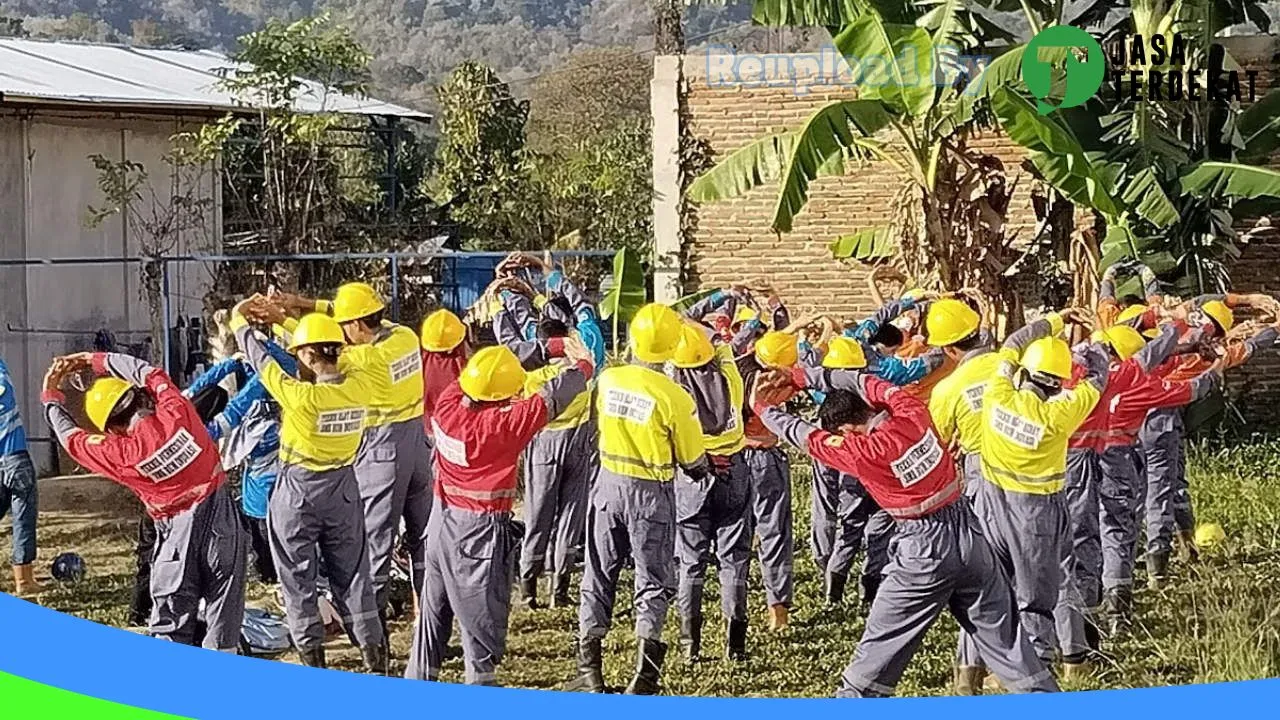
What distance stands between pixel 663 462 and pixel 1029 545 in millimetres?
1267

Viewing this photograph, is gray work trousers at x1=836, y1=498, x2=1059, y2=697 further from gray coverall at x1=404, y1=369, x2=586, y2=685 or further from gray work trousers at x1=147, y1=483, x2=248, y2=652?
gray work trousers at x1=147, y1=483, x2=248, y2=652

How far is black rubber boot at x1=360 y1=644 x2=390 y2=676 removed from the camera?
6.10m

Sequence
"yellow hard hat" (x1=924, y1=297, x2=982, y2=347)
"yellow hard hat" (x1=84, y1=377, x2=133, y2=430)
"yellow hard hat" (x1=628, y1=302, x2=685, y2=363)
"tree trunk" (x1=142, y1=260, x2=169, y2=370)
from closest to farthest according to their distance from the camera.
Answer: "yellow hard hat" (x1=84, y1=377, x2=133, y2=430)
"yellow hard hat" (x1=628, y1=302, x2=685, y2=363)
"yellow hard hat" (x1=924, y1=297, x2=982, y2=347)
"tree trunk" (x1=142, y1=260, x2=169, y2=370)

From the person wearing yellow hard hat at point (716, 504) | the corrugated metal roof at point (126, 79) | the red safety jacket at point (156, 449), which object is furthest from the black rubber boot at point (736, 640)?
the corrugated metal roof at point (126, 79)

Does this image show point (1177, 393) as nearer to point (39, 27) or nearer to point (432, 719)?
point (432, 719)

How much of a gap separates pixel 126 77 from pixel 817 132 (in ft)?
10.8

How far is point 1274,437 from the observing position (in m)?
7.97

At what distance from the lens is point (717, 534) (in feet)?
21.0

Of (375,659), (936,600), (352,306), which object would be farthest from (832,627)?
(352,306)

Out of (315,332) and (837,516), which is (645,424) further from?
(837,516)

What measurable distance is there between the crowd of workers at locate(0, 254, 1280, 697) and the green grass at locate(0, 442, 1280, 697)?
13cm

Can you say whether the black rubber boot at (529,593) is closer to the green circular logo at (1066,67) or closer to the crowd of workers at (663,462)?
the crowd of workers at (663,462)

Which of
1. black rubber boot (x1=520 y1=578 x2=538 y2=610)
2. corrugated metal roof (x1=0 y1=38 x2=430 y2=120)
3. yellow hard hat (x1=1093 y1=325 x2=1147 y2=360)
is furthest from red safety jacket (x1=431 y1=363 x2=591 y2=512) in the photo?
corrugated metal roof (x1=0 y1=38 x2=430 y2=120)

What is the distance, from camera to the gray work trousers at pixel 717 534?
6293 millimetres
